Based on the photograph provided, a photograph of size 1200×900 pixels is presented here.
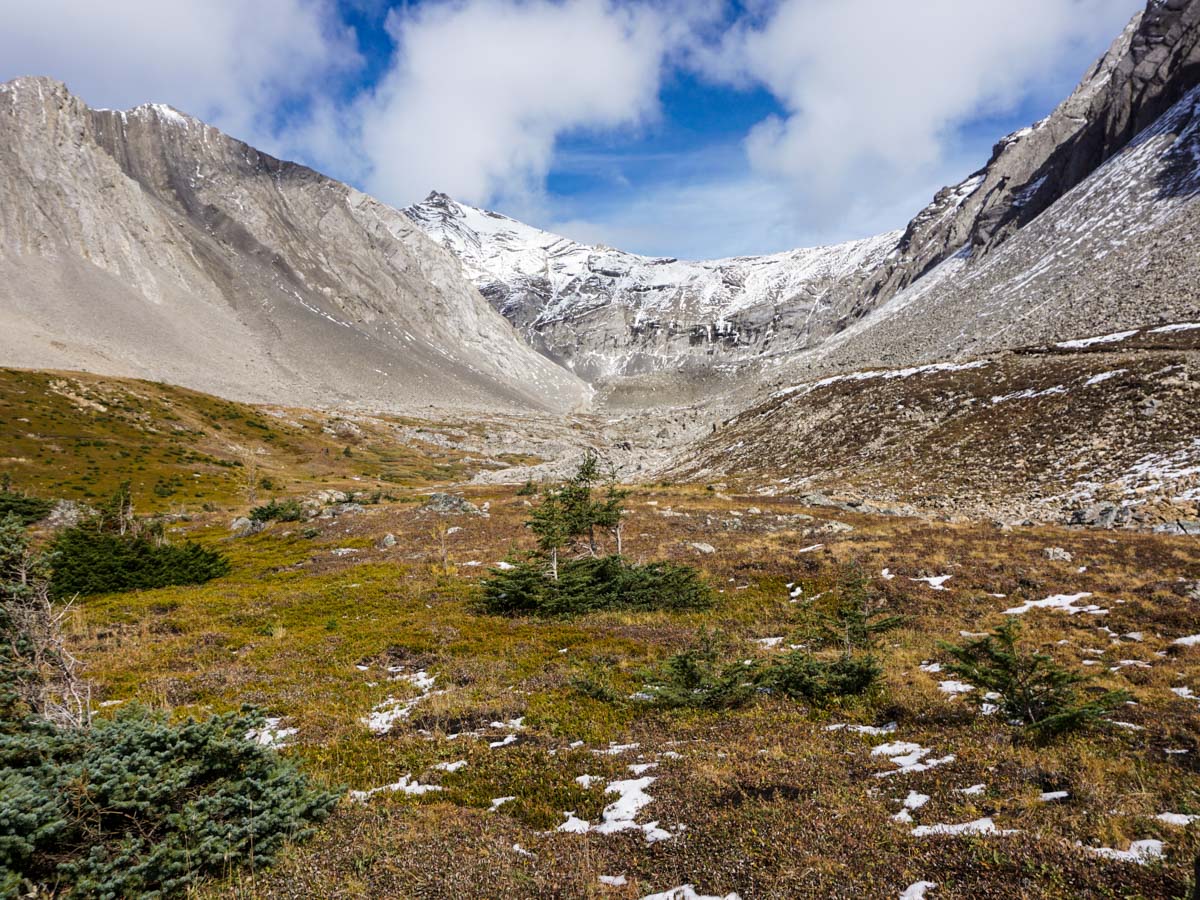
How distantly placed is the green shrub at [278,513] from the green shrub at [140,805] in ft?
149

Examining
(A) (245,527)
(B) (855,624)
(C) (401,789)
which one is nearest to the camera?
(C) (401,789)

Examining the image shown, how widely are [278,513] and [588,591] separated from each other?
126ft

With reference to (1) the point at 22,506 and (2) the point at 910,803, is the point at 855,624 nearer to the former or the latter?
(2) the point at 910,803

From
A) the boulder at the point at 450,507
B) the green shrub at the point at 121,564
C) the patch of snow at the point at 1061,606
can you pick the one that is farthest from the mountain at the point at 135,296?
the patch of snow at the point at 1061,606

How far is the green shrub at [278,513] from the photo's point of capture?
157ft

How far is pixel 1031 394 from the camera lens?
51.2 m

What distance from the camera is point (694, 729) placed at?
11.0m

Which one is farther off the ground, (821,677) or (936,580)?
(936,580)

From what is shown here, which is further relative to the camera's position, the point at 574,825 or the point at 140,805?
the point at 574,825

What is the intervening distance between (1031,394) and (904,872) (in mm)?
58615

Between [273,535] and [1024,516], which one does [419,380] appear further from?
[1024,516]

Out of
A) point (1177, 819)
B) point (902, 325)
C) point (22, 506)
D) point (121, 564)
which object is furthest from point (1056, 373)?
point (22, 506)

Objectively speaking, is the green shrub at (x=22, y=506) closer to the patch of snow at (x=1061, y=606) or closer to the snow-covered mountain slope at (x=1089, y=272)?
the patch of snow at (x=1061, y=606)

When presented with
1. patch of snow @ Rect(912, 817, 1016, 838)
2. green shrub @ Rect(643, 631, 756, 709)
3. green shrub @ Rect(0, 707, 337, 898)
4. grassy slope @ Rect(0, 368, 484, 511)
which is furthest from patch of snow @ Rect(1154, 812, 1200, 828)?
grassy slope @ Rect(0, 368, 484, 511)
